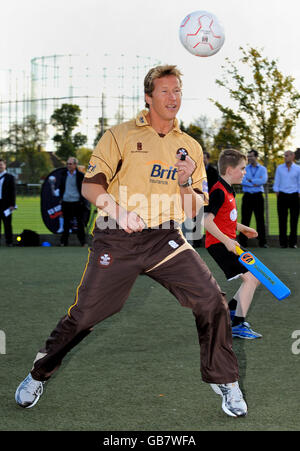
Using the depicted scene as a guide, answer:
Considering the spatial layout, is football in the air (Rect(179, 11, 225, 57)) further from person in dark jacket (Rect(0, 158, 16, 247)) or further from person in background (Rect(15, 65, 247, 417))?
person in background (Rect(15, 65, 247, 417))

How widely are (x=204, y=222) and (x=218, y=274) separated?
192 inches

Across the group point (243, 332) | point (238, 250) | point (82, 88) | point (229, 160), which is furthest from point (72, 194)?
point (82, 88)

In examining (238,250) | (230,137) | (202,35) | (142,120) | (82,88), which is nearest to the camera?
(142,120)

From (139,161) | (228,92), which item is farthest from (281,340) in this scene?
(228,92)

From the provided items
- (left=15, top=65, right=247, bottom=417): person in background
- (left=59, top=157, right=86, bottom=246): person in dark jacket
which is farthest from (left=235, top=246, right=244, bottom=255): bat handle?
(left=59, top=157, right=86, bottom=246): person in dark jacket

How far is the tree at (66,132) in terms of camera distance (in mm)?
55281

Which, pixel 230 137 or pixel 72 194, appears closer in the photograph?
pixel 72 194

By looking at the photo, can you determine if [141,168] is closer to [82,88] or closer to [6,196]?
[6,196]

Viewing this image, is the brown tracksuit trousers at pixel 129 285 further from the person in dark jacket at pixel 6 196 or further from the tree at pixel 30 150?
the tree at pixel 30 150

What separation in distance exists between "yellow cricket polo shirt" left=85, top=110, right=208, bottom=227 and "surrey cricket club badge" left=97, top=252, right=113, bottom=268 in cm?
25

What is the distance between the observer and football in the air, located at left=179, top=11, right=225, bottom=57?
10641mm

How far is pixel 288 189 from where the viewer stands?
48.5ft

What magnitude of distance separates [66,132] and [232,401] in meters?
66.9
